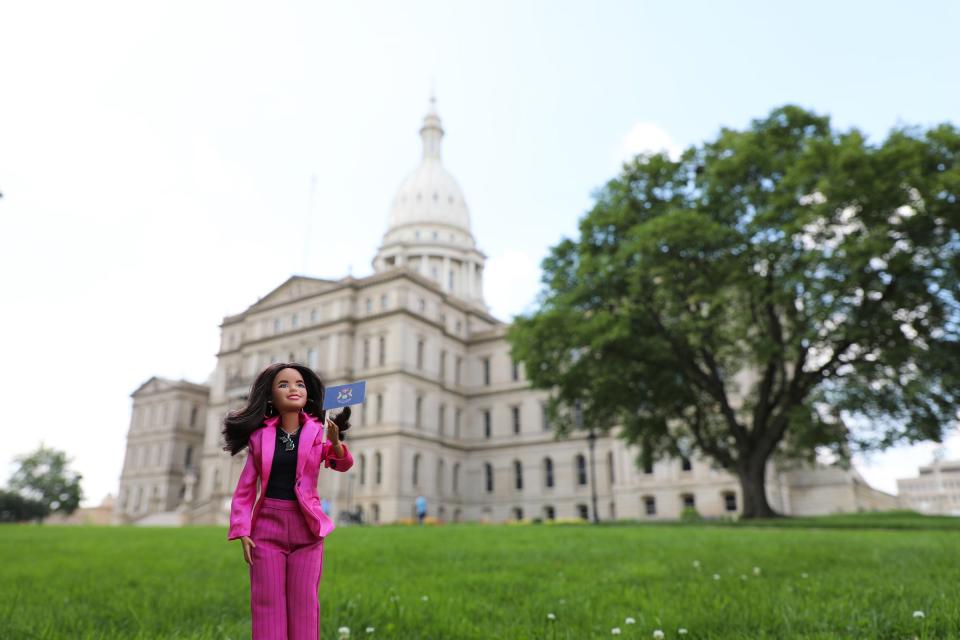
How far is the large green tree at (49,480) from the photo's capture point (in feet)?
229

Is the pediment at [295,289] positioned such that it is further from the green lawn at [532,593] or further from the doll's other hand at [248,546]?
the doll's other hand at [248,546]

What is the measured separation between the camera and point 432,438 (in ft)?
177

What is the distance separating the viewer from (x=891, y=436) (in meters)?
23.4

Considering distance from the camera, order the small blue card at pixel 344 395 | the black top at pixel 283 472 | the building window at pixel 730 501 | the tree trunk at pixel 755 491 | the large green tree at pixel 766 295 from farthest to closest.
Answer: the building window at pixel 730 501 → the tree trunk at pixel 755 491 → the large green tree at pixel 766 295 → the black top at pixel 283 472 → the small blue card at pixel 344 395

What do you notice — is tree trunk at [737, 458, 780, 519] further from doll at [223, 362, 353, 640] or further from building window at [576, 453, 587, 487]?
building window at [576, 453, 587, 487]

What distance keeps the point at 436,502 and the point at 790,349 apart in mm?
35487

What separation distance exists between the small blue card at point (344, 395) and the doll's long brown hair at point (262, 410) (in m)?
0.10

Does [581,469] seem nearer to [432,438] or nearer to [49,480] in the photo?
[432,438]

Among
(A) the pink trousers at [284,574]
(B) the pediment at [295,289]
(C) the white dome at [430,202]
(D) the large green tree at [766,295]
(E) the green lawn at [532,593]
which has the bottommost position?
(E) the green lawn at [532,593]

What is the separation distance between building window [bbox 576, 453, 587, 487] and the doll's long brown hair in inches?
2079

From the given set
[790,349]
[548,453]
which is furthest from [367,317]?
[790,349]

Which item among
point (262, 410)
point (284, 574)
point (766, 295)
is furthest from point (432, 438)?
point (284, 574)

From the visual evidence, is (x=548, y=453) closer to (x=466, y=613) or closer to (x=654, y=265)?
(x=654, y=265)

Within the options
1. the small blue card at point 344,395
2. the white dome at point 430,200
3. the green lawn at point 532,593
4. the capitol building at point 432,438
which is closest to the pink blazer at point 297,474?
the small blue card at point 344,395
